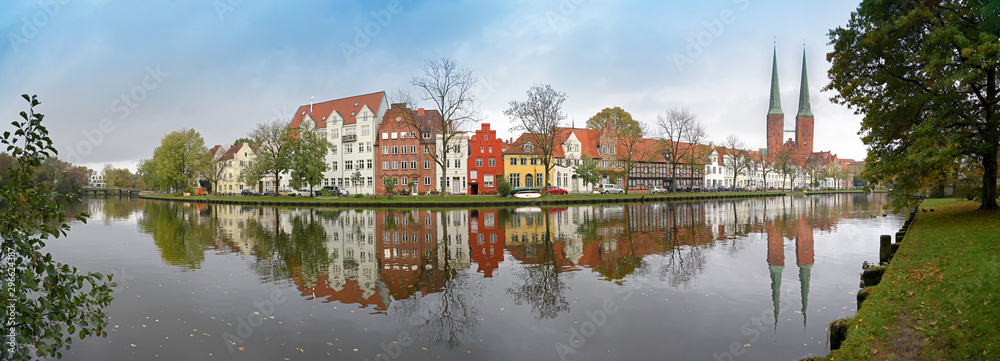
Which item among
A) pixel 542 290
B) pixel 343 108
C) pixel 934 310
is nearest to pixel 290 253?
pixel 542 290

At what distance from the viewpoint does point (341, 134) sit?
264ft

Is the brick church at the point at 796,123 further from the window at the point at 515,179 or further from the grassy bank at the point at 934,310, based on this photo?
the grassy bank at the point at 934,310

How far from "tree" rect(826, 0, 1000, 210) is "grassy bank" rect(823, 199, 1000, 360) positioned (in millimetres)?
6463

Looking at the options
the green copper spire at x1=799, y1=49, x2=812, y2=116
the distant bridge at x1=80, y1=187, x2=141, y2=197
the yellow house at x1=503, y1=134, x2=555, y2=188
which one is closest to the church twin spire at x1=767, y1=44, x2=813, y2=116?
the green copper spire at x1=799, y1=49, x2=812, y2=116

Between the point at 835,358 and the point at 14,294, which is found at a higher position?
the point at 14,294

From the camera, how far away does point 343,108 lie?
3248 inches

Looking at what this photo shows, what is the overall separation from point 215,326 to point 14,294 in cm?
519

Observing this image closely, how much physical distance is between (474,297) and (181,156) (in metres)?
88.7

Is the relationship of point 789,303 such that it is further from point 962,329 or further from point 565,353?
point 565,353

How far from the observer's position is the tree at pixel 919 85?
15.9m

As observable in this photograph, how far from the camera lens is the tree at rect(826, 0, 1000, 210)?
1593 centimetres

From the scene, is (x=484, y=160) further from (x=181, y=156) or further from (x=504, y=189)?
(x=181, y=156)

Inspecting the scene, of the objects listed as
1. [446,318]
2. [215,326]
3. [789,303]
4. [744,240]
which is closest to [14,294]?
[215,326]

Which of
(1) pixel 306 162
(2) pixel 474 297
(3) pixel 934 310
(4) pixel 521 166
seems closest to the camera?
(3) pixel 934 310
